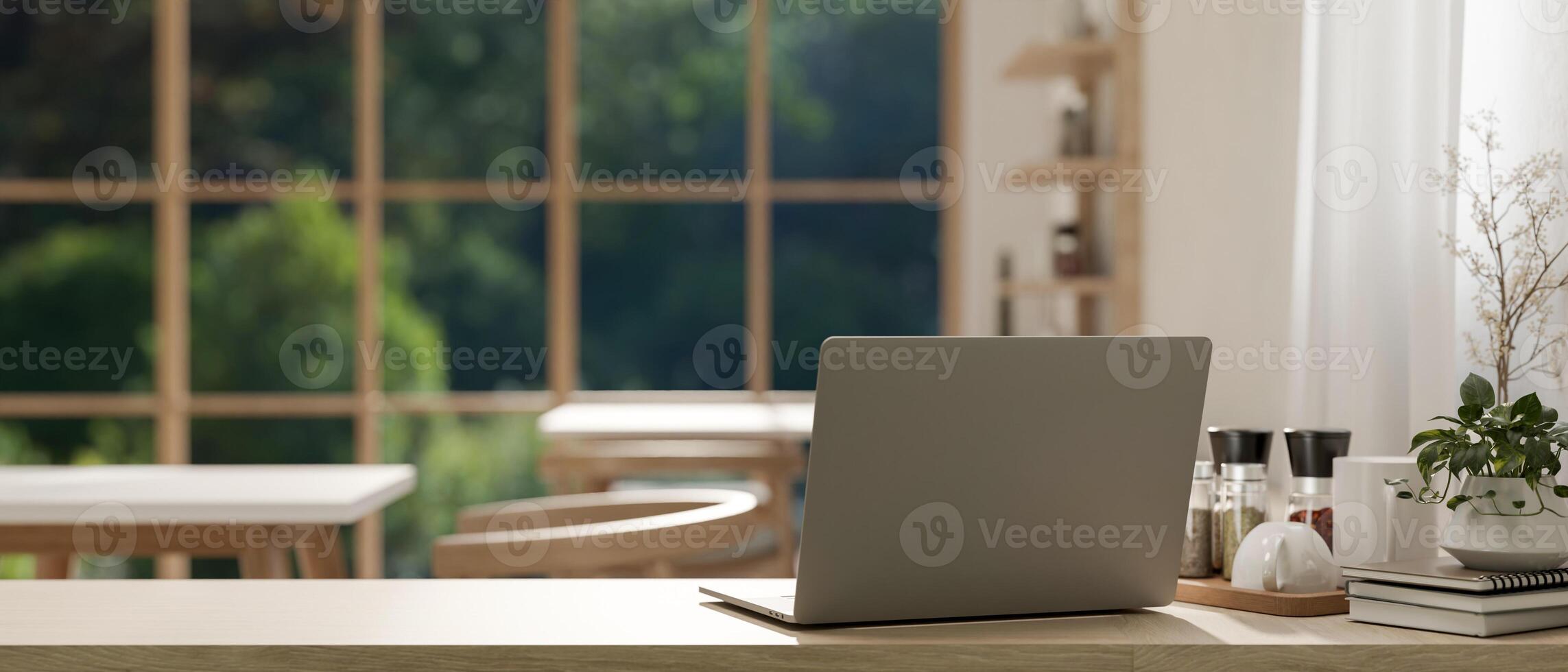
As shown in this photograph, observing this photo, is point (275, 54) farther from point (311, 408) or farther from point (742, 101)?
point (742, 101)

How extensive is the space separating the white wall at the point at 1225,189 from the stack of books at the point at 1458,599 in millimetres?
897

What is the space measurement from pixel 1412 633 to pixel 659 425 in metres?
3.12

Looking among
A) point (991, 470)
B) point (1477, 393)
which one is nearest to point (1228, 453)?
point (1477, 393)

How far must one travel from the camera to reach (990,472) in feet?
4.38

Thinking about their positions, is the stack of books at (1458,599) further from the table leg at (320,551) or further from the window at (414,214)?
the window at (414,214)

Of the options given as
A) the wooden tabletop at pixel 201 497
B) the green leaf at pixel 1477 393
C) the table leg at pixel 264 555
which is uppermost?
the green leaf at pixel 1477 393

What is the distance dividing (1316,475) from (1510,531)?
8.6 inches

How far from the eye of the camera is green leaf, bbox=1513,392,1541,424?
4.68 feet

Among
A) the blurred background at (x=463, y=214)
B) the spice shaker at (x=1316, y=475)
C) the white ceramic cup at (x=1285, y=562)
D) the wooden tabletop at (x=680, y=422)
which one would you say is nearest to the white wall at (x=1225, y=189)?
the spice shaker at (x=1316, y=475)

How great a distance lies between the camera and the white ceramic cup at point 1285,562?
4.81ft

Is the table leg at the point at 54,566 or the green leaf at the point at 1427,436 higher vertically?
the green leaf at the point at 1427,436

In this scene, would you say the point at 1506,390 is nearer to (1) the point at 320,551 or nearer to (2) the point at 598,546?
(2) the point at 598,546

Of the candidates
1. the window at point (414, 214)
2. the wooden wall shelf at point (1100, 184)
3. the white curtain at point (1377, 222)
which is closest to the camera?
the white curtain at point (1377, 222)

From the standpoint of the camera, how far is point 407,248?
541 cm
